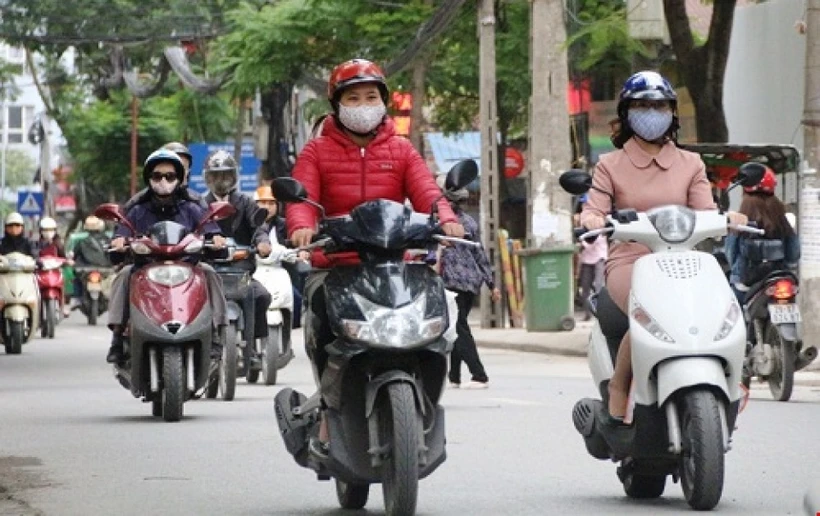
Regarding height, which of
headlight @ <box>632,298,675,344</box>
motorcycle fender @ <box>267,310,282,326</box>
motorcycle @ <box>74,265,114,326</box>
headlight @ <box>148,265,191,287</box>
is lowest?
motorcycle @ <box>74,265,114,326</box>

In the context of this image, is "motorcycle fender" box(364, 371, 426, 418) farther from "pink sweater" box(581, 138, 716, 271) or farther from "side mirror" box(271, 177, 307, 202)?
"pink sweater" box(581, 138, 716, 271)

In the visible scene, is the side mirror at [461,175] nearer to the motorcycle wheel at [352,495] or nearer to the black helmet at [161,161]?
the motorcycle wheel at [352,495]

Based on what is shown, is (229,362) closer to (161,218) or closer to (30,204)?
(161,218)

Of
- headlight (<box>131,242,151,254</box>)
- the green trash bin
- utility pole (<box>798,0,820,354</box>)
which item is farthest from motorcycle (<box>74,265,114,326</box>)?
headlight (<box>131,242,151,254</box>)

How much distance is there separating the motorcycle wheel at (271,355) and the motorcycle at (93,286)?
19459mm

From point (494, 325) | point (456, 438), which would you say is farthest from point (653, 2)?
point (456, 438)

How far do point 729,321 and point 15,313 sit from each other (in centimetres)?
1924

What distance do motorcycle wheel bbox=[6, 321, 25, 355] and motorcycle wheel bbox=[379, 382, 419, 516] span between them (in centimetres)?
1899

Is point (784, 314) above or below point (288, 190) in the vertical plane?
below

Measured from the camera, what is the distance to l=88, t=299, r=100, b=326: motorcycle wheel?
3884 centimetres

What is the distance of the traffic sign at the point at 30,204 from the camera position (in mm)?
63469

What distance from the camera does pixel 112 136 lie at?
64.4m

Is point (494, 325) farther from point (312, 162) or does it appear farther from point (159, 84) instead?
point (312, 162)

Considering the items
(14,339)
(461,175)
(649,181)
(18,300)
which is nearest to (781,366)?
(649,181)
